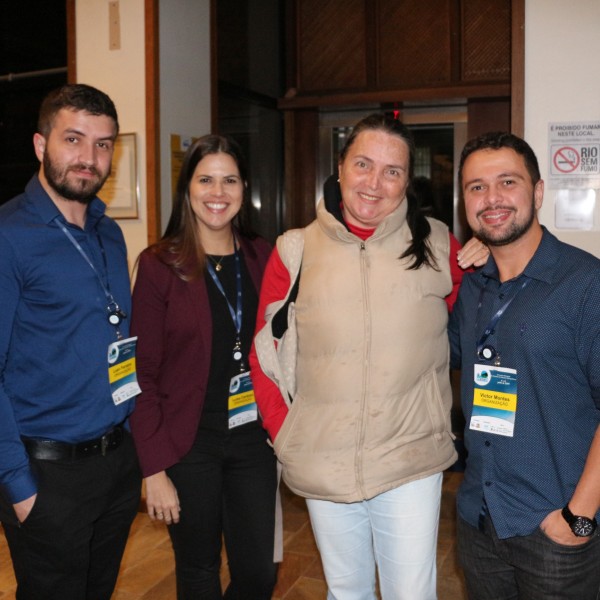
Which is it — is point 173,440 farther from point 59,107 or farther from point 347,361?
point 59,107

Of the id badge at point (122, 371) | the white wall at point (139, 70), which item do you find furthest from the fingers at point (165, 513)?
the white wall at point (139, 70)

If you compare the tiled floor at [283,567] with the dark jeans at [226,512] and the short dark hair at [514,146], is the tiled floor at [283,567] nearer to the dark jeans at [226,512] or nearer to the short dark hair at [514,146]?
the dark jeans at [226,512]

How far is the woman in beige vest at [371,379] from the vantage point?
1.84m

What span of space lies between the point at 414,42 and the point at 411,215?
12.2 feet

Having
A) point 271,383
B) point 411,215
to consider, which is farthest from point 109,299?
point 411,215

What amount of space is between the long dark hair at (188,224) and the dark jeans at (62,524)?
607mm

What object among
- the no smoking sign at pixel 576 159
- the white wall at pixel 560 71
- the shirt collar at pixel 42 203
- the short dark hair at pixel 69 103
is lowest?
the shirt collar at pixel 42 203

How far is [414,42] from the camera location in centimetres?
522

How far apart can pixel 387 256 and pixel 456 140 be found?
3672 millimetres

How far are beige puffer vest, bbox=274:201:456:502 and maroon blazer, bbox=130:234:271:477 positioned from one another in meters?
0.34

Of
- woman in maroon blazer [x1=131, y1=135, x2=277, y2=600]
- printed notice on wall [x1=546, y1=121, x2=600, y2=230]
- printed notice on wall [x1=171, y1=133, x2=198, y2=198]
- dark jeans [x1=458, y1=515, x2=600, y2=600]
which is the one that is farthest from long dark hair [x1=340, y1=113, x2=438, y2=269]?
printed notice on wall [x1=171, y1=133, x2=198, y2=198]

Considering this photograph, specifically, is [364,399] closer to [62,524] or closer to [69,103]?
[62,524]

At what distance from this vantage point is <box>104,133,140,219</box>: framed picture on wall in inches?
150

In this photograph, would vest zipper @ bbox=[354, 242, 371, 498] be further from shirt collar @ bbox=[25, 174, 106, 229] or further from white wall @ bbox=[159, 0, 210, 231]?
white wall @ bbox=[159, 0, 210, 231]
